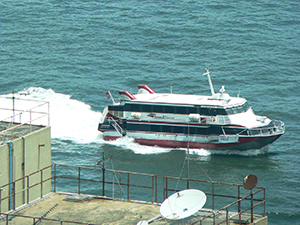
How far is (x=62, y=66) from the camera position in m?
86.1

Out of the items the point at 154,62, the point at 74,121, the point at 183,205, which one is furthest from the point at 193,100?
the point at 183,205

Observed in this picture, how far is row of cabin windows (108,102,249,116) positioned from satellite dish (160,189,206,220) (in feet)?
117

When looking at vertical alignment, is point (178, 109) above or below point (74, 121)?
above

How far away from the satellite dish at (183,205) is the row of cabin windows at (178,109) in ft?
117

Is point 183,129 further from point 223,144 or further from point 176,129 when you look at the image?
point 223,144

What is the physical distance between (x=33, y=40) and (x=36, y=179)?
63.7 meters

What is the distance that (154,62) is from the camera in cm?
8581

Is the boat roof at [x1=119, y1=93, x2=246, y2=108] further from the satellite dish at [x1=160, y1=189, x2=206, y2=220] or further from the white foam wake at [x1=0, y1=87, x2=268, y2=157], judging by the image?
the satellite dish at [x1=160, y1=189, x2=206, y2=220]

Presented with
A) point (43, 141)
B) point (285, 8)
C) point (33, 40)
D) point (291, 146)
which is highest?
point (285, 8)

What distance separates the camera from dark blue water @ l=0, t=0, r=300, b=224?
60812 millimetres

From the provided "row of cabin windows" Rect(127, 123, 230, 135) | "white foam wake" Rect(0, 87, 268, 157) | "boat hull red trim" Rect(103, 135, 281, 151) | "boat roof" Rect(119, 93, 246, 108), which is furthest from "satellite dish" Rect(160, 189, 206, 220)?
"white foam wake" Rect(0, 87, 268, 157)

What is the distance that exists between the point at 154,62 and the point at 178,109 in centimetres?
2444

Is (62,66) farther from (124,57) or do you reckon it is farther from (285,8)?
(285,8)

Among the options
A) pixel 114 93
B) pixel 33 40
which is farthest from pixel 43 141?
pixel 33 40
